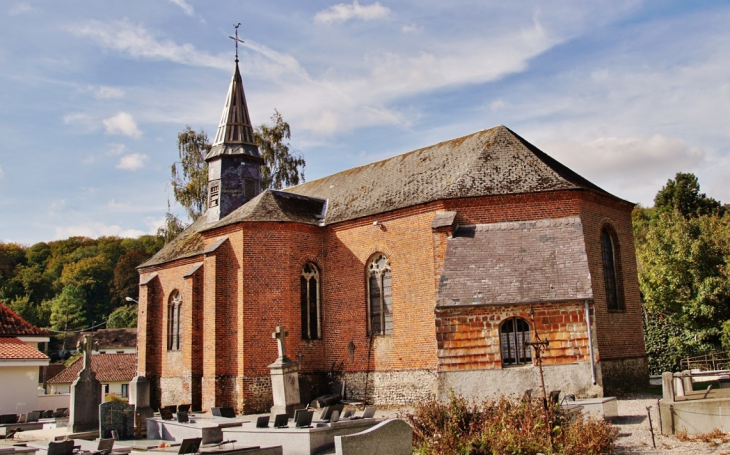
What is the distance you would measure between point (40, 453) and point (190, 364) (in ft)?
35.1

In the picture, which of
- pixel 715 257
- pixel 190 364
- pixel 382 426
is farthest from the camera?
pixel 715 257

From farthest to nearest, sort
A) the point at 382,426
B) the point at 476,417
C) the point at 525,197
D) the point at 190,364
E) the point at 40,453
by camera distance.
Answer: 1. the point at 190,364
2. the point at 525,197
3. the point at 40,453
4. the point at 476,417
5. the point at 382,426

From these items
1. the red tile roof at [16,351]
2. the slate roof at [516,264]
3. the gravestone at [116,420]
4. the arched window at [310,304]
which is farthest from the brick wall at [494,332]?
the red tile roof at [16,351]

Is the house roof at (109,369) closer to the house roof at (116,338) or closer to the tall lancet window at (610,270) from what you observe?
the house roof at (116,338)

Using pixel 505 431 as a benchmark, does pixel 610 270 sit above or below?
above

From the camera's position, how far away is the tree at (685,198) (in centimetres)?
4922

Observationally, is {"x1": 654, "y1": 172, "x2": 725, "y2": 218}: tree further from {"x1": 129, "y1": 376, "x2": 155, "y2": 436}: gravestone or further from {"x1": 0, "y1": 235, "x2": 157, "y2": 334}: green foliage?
{"x1": 0, "y1": 235, "x2": 157, "y2": 334}: green foliage

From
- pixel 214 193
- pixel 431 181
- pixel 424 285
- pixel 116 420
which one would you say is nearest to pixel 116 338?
pixel 214 193

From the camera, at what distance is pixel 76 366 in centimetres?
3903

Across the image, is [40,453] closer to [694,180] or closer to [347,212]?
[347,212]

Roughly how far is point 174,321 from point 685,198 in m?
40.6

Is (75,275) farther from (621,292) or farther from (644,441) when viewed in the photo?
(644,441)

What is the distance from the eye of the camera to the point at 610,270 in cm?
2111

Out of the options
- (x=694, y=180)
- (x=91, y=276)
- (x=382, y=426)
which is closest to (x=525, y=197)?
(x=382, y=426)
